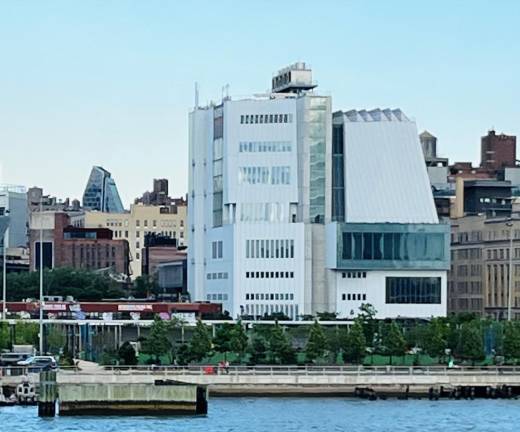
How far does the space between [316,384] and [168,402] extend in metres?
31.8

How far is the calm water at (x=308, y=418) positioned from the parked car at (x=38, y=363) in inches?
512

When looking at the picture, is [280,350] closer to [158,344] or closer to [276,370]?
[158,344]

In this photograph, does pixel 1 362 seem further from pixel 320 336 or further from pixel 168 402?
pixel 168 402

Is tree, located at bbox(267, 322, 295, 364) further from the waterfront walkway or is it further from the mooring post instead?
the mooring post

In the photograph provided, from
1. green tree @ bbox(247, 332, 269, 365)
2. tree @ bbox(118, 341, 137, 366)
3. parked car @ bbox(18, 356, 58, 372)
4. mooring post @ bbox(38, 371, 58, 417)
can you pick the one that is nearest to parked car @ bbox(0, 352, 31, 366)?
parked car @ bbox(18, 356, 58, 372)

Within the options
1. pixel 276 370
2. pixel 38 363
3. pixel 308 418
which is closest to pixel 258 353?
pixel 276 370

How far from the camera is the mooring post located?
465ft

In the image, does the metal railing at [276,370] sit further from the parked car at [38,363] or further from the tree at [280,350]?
the tree at [280,350]

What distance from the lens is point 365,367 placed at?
597 feet

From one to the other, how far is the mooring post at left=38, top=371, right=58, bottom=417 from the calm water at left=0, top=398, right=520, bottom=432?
3.05ft

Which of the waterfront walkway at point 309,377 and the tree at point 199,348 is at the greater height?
the tree at point 199,348

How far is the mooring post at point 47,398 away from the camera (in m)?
142

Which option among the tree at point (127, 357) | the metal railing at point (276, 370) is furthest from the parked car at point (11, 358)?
the tree at point (127, 357)

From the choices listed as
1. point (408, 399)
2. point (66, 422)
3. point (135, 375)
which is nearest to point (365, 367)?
point (408, 399)
